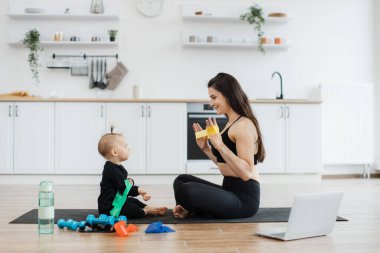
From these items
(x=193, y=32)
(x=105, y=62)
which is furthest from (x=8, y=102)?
(x=193, y=32)

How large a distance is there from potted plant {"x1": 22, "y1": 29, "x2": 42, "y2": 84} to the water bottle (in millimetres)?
3730

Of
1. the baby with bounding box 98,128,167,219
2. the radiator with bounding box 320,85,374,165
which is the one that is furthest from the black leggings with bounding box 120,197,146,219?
the radiator with bounding box 320,85,374,165

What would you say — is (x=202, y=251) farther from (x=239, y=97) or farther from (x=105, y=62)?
(x=105, y=62)

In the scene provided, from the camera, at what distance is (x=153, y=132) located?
560 centimetres

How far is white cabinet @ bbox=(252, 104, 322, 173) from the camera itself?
224 inches

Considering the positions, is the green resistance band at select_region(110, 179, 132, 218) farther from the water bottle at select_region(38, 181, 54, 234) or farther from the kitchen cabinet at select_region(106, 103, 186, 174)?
the kitchen cabinet at select_region(106, 103, 186, 174)

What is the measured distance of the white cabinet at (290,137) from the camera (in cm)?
568

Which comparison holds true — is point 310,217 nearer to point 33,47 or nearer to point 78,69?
point 78,69

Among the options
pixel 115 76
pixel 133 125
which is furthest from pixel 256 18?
pixel 133 125

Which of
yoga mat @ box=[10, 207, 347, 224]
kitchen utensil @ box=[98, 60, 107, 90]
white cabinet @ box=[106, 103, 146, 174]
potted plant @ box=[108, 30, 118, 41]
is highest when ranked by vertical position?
potted plant @ box=[108, 30, 118, 41]

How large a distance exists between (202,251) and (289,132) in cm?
366

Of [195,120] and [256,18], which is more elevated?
[256,18]

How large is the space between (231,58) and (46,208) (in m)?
4.05

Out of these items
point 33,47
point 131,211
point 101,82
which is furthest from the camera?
point 101,82
